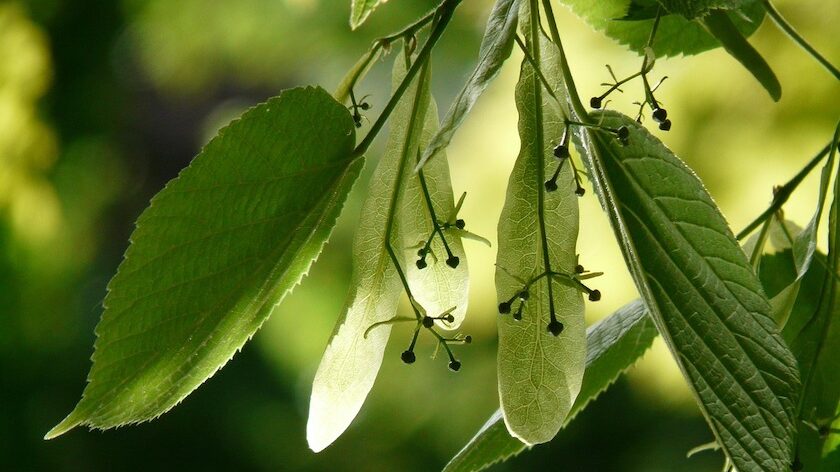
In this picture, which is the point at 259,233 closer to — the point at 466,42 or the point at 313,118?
the point at 313,118

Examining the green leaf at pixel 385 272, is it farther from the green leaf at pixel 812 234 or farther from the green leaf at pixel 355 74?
the green leaf at pixel 812 234

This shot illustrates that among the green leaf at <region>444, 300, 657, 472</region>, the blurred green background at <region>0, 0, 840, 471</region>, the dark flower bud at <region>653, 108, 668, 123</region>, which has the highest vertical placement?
the dark flower bud at <region>653, 108, 668, 123</region>

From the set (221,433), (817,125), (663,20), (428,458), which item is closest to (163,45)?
(221,433)

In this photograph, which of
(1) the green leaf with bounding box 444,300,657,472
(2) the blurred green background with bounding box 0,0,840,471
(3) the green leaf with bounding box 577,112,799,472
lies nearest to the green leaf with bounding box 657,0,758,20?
(3) the green leaf with bounding box 577,112,799,472

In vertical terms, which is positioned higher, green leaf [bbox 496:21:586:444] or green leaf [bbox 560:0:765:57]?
green leaf [bbox 560:0:765:57]

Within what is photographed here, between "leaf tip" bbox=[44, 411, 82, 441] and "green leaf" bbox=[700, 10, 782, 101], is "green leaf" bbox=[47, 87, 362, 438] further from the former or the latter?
"green leaf" bbox=[700, 10, 782, 101]

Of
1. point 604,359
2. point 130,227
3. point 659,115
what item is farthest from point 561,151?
point 130,227
